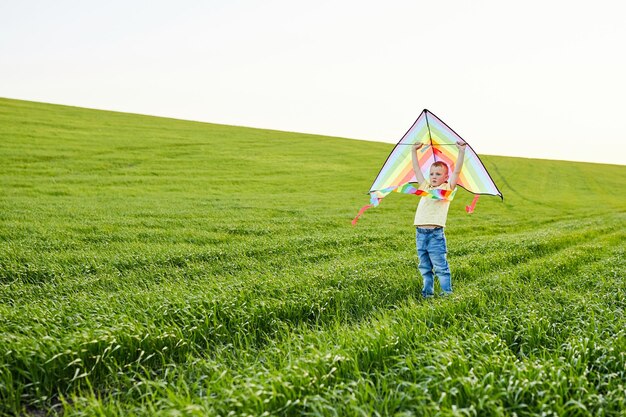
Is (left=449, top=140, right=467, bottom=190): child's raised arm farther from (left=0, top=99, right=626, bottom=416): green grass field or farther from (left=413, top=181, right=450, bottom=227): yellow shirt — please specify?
(left=0, top=99, right=626, bottom=416): green grass field

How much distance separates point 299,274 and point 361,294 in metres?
1.64

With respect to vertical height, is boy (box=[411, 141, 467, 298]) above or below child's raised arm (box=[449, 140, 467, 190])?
below

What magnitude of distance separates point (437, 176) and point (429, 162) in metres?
1.08

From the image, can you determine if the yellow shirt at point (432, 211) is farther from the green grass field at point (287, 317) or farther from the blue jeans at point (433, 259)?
the green grass field at point (287, 317)

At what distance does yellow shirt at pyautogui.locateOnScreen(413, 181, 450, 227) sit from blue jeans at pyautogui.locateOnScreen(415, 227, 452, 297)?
173mm

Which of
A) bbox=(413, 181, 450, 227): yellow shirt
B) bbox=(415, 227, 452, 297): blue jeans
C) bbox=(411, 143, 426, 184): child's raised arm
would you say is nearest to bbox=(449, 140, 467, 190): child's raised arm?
bbox=(413, 181, 450, 227): yellow shirt

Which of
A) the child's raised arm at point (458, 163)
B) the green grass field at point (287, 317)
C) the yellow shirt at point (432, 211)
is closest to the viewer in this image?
the green grass field at point (287, 317)

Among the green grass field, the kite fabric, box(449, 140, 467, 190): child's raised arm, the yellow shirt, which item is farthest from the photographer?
the kite fabric

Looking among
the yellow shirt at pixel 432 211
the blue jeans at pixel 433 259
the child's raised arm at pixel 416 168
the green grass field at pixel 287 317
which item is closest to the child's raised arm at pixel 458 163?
the yellow shirt at pixel 432 211

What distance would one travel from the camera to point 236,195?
29000 mm

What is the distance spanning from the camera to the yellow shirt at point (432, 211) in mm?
8328

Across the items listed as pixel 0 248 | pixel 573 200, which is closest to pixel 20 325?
pixel 0 248

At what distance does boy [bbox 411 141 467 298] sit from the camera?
8.27m

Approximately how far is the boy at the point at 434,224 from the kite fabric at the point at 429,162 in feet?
0.52
